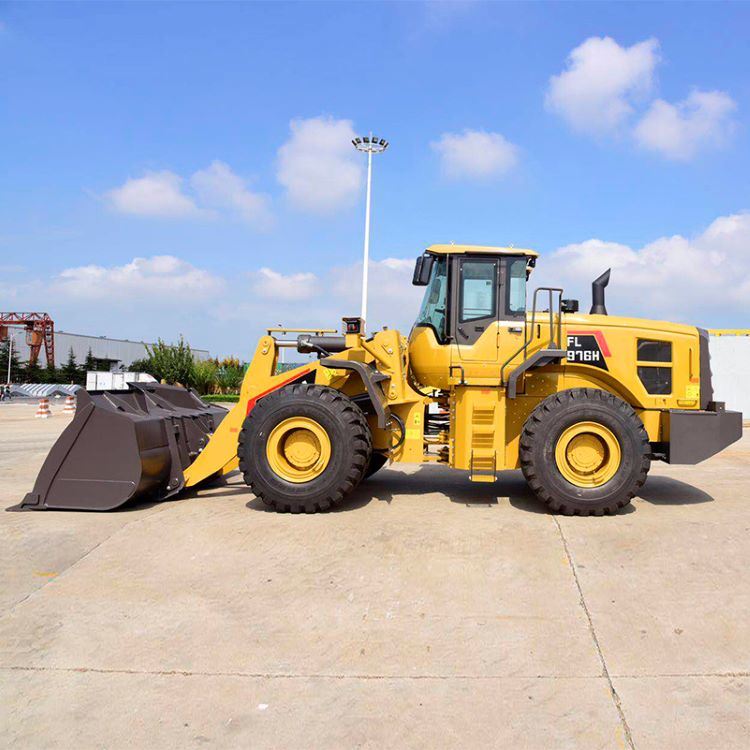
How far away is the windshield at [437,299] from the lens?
717cm

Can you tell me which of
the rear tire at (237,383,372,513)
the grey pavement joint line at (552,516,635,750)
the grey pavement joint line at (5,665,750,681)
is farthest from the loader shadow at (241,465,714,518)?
the grey pavement joint line at (5,665,750,681)

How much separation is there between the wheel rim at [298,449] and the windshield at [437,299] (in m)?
1.77

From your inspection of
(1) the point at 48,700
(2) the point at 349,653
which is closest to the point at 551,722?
(2) the point at 349,653

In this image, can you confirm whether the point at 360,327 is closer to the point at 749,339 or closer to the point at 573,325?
the point at 573,325

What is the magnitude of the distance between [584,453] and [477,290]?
81.1 inches

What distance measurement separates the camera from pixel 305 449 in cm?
659

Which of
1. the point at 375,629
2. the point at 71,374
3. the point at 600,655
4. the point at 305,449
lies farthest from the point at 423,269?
the point at 71,374

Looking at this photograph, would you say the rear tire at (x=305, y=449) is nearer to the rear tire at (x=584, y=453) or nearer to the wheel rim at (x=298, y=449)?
the wheel rim at (x=298, y=449)

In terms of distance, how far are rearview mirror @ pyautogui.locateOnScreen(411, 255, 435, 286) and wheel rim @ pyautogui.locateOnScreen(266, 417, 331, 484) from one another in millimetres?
1977

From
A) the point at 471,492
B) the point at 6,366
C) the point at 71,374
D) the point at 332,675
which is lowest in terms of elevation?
the point at 332,675

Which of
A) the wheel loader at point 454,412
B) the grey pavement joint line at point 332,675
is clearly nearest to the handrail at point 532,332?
the wheel loader at point 454,412

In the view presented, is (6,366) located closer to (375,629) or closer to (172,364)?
(172,364)

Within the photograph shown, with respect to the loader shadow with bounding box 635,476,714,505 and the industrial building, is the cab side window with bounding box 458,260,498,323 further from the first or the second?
the industrial building

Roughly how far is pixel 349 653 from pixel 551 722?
1165mm
